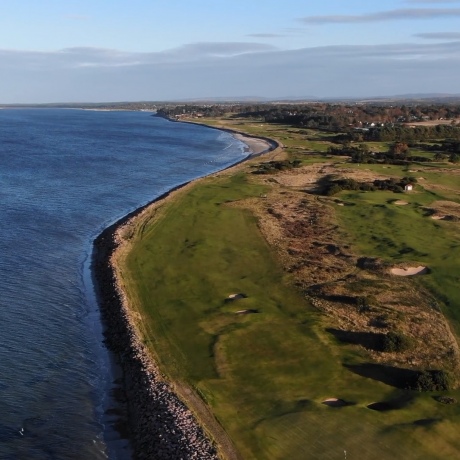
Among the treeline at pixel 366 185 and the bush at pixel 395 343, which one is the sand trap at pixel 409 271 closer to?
the bush at pixel 395 343

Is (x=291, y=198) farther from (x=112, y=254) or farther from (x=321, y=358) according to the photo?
(x=321, y=358)

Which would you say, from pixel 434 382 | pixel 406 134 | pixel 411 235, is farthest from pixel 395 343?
pixel 406 134

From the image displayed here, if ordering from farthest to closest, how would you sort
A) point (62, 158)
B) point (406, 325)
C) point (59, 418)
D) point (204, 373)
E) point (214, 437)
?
point (62, 158), point (406, 325), point (204, 373), point (59, 418), point (214, 437)

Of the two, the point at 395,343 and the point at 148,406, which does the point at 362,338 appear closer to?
the point at 395,343

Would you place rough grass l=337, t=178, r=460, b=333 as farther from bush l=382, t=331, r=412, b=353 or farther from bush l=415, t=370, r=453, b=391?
bush l=415, t=370, r=453, b=391

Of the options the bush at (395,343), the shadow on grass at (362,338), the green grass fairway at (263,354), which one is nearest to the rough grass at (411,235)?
the green grass fairway at (263,354)

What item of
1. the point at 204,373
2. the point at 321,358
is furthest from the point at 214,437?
the point at 321,358
